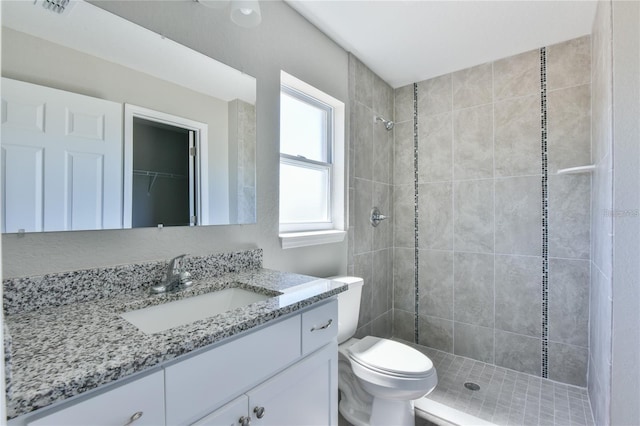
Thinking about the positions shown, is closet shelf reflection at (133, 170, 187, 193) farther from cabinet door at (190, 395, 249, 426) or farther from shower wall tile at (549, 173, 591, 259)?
shower wall tile at (549, 173, 591, 259)

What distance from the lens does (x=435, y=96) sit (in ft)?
8.53

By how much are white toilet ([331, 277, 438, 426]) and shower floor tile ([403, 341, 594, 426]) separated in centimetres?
47

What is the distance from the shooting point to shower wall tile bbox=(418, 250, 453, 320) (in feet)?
8.28

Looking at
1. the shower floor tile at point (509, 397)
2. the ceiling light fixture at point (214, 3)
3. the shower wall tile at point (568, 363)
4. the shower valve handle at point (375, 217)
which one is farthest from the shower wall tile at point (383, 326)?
the ceiling light fixture at point (214, 3)

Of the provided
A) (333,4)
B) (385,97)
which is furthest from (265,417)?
(385,97)

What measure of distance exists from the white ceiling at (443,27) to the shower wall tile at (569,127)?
1.23ft

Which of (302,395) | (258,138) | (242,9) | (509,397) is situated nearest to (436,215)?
(509,397)

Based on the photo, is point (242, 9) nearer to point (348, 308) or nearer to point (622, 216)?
point (348, 308)

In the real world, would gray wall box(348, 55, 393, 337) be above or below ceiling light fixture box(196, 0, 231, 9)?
below

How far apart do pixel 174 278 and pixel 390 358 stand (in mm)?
1133

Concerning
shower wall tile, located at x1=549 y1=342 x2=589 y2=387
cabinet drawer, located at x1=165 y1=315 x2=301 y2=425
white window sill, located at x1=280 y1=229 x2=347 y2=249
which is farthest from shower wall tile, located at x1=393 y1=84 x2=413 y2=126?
cabinet drawer, located at x1=165 y1=315 x2=301 y2=425

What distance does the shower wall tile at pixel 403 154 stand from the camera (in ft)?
8.90

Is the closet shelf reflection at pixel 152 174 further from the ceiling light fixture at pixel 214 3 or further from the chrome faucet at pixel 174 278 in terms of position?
the ceiling light fixture at pixel 214 3

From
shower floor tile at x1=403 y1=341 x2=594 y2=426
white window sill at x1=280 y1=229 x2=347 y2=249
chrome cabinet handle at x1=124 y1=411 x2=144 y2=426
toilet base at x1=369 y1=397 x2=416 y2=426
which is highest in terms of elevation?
white window sill at x1=280 y1=229 x2=347 y2=249
